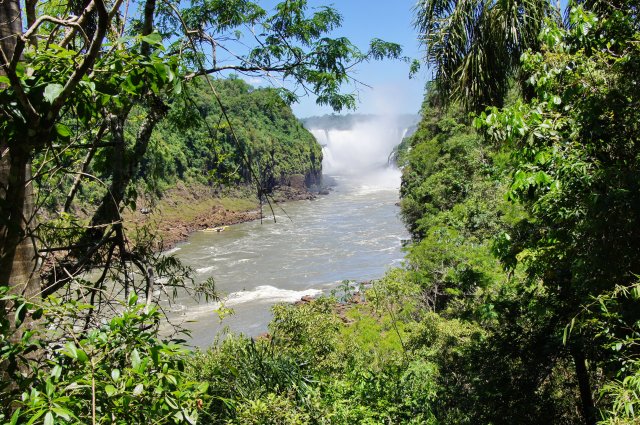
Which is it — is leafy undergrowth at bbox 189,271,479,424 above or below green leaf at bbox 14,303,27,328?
below

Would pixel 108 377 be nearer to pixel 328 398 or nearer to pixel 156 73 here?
pixel 156 73

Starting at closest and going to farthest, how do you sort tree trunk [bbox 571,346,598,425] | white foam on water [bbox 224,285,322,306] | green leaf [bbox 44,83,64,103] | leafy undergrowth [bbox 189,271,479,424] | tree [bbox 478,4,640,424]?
1. green leaf [bbox 44,83,64,103]
2. tree [bbox 478,4,640,424]
3. leafy undergrowth [bbox 189,271,479,424]
4. tree trunk [bbox 571,346,598,425]
5. white foam on water [bbox 224,285,322,306]

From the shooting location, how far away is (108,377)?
1.45 m

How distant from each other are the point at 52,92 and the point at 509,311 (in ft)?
17.6

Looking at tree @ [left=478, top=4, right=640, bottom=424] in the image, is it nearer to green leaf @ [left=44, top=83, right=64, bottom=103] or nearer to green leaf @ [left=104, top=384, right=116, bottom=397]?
green leaf @ [left=104, top=384, right=116, bottom=397]

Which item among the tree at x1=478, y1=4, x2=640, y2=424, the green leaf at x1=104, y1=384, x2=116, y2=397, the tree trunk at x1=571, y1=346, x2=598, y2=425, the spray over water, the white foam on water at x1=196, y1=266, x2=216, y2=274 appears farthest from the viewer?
the spray over water

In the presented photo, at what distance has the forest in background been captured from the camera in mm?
1437

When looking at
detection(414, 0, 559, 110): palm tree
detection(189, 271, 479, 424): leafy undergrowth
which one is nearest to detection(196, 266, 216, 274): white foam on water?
detection(189, 271, 479, 424): leafy undergrowth

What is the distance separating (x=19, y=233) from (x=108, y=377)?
2.18ft

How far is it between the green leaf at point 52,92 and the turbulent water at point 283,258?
10017 mm

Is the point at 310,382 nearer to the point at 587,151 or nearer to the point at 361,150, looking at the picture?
the point at 587,151

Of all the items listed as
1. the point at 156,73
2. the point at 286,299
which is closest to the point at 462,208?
the point at 286,299

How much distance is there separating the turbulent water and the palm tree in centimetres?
761

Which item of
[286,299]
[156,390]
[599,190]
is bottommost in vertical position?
[286,299]
